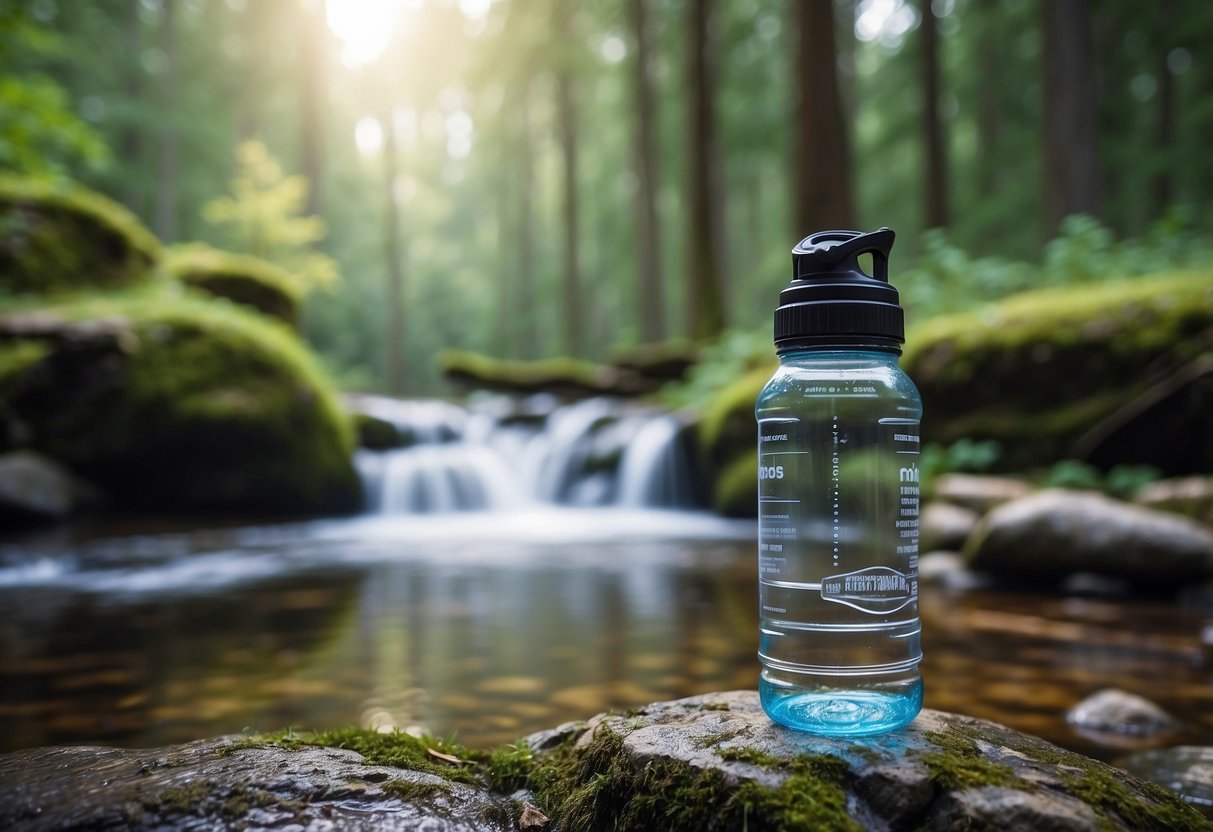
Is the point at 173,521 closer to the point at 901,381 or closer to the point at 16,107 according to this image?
the point at 16,107

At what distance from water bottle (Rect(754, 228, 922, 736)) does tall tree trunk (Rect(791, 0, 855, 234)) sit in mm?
10374

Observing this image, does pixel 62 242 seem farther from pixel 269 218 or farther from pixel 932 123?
pixel 932 123

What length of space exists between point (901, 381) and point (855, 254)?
33cm

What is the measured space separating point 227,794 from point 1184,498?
692cm

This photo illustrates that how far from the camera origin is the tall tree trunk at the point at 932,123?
17.2 metres

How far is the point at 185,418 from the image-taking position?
10.5m

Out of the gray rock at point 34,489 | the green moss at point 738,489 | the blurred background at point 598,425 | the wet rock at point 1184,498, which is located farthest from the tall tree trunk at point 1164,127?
the gray rock at point 34,489

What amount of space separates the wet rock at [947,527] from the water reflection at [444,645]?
0.98 m

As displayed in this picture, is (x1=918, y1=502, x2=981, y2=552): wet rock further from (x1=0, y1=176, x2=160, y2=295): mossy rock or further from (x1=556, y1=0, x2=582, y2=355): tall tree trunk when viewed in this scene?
(x1=556, y1=0, x2=582, y2=355): tall tree trunk

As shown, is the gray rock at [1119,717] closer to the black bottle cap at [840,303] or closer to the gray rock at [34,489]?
the black bottle cap at [840,303]

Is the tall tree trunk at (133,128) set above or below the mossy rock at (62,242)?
above

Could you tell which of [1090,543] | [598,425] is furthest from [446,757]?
[598,425]

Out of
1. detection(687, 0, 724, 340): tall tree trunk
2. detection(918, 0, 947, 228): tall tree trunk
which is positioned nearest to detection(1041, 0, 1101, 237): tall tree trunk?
detection(918, 0, 947, 228): tall tree trunk

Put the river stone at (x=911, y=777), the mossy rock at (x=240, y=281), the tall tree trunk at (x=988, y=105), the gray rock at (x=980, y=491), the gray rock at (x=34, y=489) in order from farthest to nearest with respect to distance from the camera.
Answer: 1. the tall tree trunk at (x=988, y=105)
2. the mossy rock at (x=240, y=281)
3. the gray rock at (x=34, y=489)
4. the gray rock at (x=980, y=491)
5. the river stone at (x=911, y=777)
